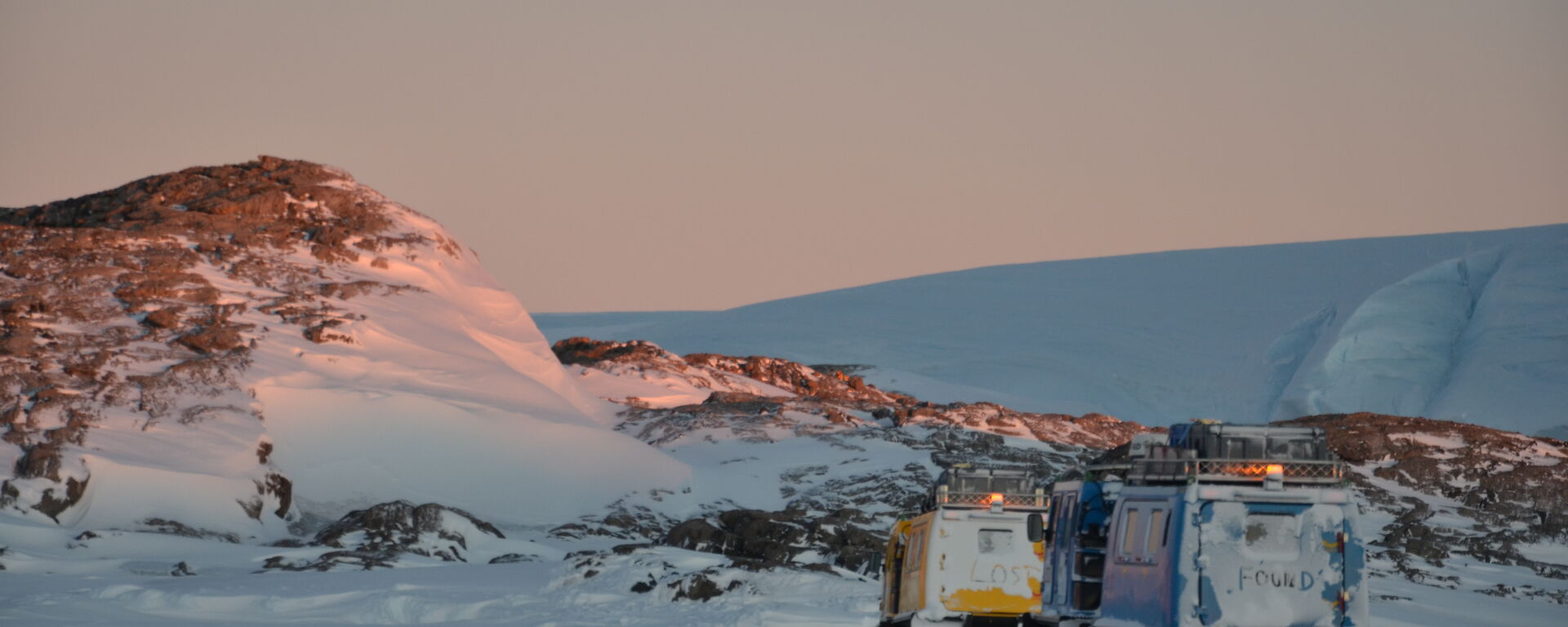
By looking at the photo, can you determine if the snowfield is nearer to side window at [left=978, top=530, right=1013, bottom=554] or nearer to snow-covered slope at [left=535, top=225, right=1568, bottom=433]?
snow-covered slope at [left=535, top=225, right=1568, bottom=433]

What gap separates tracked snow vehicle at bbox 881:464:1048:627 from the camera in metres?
20.7

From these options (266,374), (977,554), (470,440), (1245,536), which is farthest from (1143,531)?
(266,374)

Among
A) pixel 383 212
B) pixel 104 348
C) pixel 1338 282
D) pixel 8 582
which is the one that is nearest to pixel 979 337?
pixel 1338 282

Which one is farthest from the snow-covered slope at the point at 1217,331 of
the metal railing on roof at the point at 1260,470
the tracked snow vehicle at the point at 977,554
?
the metal railing on roof at the point at 1260,470

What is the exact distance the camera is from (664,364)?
79.9m

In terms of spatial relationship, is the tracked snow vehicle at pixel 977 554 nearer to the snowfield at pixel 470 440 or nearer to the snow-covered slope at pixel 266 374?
the snowfield at pixel 470 440

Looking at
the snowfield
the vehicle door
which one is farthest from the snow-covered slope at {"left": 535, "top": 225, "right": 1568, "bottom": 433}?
the vehicle door

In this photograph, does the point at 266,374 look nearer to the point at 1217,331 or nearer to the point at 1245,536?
the point at 1245,536

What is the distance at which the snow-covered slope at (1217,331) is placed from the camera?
72375 millimetres

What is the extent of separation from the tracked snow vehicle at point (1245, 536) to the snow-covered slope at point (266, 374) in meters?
34.3

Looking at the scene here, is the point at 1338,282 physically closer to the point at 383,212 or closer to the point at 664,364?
the point at 664,364

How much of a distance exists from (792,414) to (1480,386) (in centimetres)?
2863

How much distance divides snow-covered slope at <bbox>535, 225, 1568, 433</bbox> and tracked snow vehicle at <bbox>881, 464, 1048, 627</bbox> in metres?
52.5

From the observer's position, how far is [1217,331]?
105m
